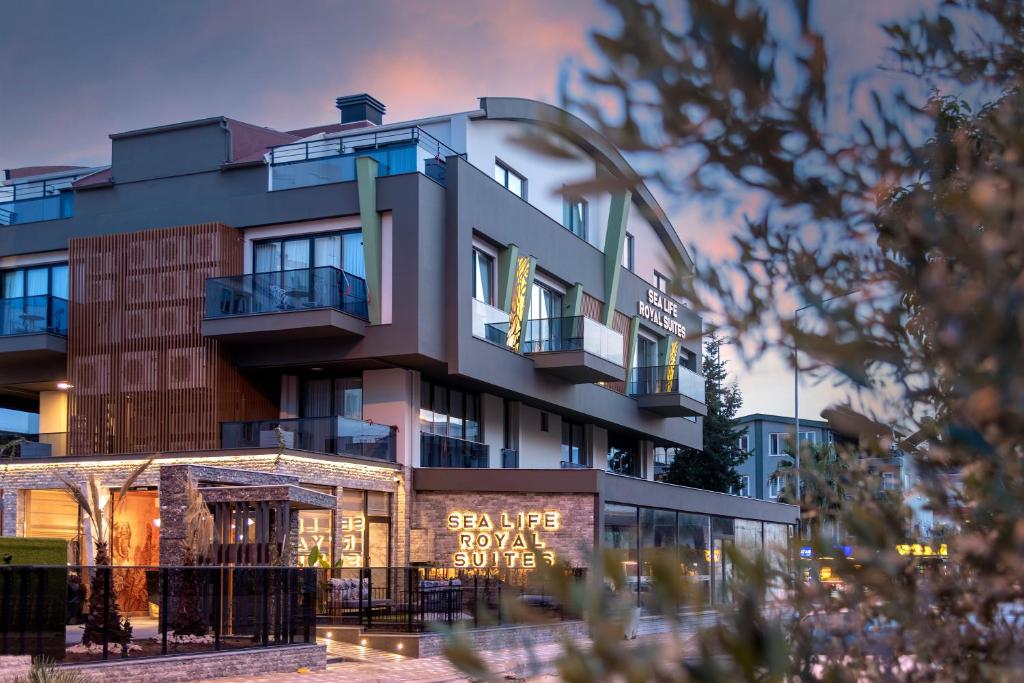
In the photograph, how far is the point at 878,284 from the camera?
3.24 metres

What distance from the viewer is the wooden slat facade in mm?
31297

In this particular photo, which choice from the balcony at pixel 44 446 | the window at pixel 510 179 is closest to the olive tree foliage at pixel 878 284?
the balcony at pixel 44 446

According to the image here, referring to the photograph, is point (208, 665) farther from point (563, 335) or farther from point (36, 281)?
point (36, 281)

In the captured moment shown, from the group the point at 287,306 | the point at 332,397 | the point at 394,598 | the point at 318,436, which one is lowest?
the point at 394,598

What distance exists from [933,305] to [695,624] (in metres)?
0.82

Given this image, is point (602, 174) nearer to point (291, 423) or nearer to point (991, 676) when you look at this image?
point (991, 676)

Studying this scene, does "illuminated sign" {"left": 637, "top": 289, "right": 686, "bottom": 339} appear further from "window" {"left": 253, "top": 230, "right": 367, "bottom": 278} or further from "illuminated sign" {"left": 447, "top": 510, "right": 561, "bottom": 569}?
"window" {"left": 253, "top": 230, "right": 367, "bottom": 278}

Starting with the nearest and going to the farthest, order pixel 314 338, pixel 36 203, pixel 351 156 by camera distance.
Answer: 1. pixel 314 338
2. pixel 351 156
3. pixel 36 203

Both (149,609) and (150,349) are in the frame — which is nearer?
(149,609)

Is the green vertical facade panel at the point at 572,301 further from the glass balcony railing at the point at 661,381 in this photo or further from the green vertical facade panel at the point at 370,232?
the green vertical facade panel at the point at 370,232

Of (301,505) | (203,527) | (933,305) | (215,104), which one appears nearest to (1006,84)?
(933,305)

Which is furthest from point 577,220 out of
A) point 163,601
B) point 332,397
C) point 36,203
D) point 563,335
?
point 163,601

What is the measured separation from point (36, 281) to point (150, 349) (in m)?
5.06

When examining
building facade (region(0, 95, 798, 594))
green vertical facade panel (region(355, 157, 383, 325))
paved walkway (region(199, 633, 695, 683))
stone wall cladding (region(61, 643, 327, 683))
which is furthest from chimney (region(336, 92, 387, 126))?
stone wall cladding (region(61, 643, 327, 683))
